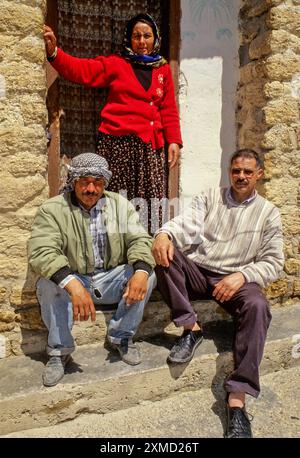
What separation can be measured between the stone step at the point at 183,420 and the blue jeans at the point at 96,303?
0.43 metres

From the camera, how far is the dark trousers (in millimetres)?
2375

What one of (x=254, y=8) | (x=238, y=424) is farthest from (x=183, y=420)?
(x=254, y=8)

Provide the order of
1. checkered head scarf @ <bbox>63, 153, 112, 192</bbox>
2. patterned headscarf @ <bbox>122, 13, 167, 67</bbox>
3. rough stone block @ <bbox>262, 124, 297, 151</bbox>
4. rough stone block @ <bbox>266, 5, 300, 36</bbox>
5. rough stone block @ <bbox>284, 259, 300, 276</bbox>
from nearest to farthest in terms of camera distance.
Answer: checkered head scarf @ <bbox>63, 153, 112, 192</bbox> → patterned headscarf @ <bbox>122, 13, 167, 67</bbox> → rough stone block @ <bbox>266, 5, 300, 36</bbox> → rough stone block @ <bbox>262, 124, 297, 151</bbox> → rough stone block @ <bbox>284, 259, 300, 276</bbox>

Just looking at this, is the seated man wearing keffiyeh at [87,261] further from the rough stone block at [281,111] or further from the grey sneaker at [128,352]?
the rough stone block at [281,111]

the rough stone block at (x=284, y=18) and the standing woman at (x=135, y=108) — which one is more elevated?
the rough stone block at (x=284, y=18)

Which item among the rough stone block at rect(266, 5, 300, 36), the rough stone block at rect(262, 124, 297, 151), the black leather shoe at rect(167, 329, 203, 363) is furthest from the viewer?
the rough stone block at rect(262, 124, 297, 151)

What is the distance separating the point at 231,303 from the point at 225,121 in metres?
1.81

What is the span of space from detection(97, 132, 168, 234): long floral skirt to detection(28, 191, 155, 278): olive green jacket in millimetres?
456

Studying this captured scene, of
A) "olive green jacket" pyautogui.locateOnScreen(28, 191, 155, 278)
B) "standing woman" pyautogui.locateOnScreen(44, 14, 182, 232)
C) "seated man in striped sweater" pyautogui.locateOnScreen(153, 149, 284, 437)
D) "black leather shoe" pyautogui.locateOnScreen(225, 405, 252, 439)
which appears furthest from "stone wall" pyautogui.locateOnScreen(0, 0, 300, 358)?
"black leather shoe" pyautogui.locateOnScreen(225, 405, 252, 439)

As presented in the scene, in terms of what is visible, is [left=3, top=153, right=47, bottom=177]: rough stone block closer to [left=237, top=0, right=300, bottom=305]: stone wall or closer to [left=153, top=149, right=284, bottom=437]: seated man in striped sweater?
[left=153, top=149, right=284, bottom=437]: seated man in striped sweater

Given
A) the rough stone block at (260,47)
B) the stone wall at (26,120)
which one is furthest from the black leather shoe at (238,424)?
the rough stone block at (260,47)

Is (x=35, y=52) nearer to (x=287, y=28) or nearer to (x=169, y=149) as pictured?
(x=169, y=149)

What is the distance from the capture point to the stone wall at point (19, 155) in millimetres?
2541

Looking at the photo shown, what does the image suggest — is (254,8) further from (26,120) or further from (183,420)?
(183,420)
